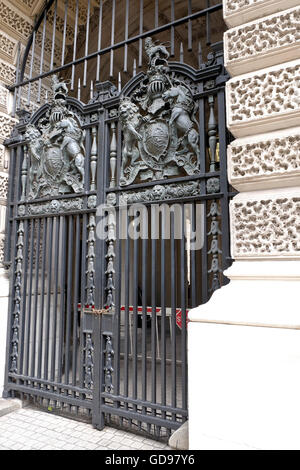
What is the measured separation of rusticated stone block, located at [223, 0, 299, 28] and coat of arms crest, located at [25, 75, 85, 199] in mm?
2037

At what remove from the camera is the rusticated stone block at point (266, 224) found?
220 cm

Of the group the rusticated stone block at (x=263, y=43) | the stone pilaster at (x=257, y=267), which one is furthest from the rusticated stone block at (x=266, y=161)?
the rusticated stone block at (x=263, y=43)

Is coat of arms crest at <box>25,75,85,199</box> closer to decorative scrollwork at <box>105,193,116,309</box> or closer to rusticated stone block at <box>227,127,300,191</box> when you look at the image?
decorative scrollwork at <box>105,193,116,309</box>

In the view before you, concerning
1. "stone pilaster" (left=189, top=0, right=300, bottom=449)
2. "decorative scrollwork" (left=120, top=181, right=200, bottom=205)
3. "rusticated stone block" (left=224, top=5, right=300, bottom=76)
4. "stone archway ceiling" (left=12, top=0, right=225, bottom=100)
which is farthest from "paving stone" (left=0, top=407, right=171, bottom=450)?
"stone archway ceiling" (left=12, top=0, right=225, bottom=100)

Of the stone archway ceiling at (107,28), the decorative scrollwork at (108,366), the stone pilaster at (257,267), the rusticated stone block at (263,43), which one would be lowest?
the decorative scrollwork at (108,366)

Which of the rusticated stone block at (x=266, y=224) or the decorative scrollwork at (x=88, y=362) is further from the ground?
the rusticated stone block at (x=266, y=224)

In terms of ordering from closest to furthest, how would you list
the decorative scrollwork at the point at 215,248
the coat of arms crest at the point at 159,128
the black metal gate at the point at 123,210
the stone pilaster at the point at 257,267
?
the stone pilaster at the point at 257,267 → the decorative scrollwork at the point at 215,248 → the black metal gate at the point at 123,210 → the coat of arms crest at the point at 159,128

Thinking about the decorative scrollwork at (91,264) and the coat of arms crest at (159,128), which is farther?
the decorative scrollwork at (91,264)

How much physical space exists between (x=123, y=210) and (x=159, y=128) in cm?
101

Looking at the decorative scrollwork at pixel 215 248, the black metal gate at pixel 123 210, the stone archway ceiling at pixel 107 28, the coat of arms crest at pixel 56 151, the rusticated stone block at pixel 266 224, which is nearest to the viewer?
the rusticated stone block at pixel 266 224

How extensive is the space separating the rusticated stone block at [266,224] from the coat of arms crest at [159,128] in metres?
0.87

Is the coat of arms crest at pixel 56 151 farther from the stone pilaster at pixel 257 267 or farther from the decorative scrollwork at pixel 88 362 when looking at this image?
the stone pilaster at pixel 257 267

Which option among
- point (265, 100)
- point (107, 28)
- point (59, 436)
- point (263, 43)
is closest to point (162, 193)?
point (265, 100)

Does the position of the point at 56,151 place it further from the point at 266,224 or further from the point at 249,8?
the point at 266,224
